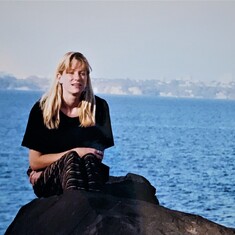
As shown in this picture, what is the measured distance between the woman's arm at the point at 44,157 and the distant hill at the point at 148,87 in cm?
30

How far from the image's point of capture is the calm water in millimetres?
2836

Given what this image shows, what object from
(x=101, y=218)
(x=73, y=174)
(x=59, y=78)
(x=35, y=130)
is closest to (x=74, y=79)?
(x=59, y=78)

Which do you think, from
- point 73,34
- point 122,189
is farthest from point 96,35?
point 122,189

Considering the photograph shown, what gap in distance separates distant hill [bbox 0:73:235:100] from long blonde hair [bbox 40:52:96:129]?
0.07m

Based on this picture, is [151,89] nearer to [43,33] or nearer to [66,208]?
[43,33]

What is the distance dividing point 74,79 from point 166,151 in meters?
0.70

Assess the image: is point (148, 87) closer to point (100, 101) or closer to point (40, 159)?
point (100, 101)

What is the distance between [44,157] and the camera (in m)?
2.63

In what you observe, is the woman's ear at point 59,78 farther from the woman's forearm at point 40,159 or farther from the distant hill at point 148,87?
the woman's forearm at point 40,159

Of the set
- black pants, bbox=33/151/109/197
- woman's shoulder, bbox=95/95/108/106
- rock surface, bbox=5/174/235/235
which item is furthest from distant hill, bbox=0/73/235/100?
rock surface, bbox=5/174/235/235

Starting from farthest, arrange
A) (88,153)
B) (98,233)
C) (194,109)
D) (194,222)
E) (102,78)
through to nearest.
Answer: (194,109), (102,78), (88,153), (194,222), (98,233)

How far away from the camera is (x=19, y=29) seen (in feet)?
9.71

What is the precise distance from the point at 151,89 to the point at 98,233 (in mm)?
1016

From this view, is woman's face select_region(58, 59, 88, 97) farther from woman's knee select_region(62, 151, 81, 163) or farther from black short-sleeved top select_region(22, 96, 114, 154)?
woman's knee select_region(62, 151, 81, 163)
